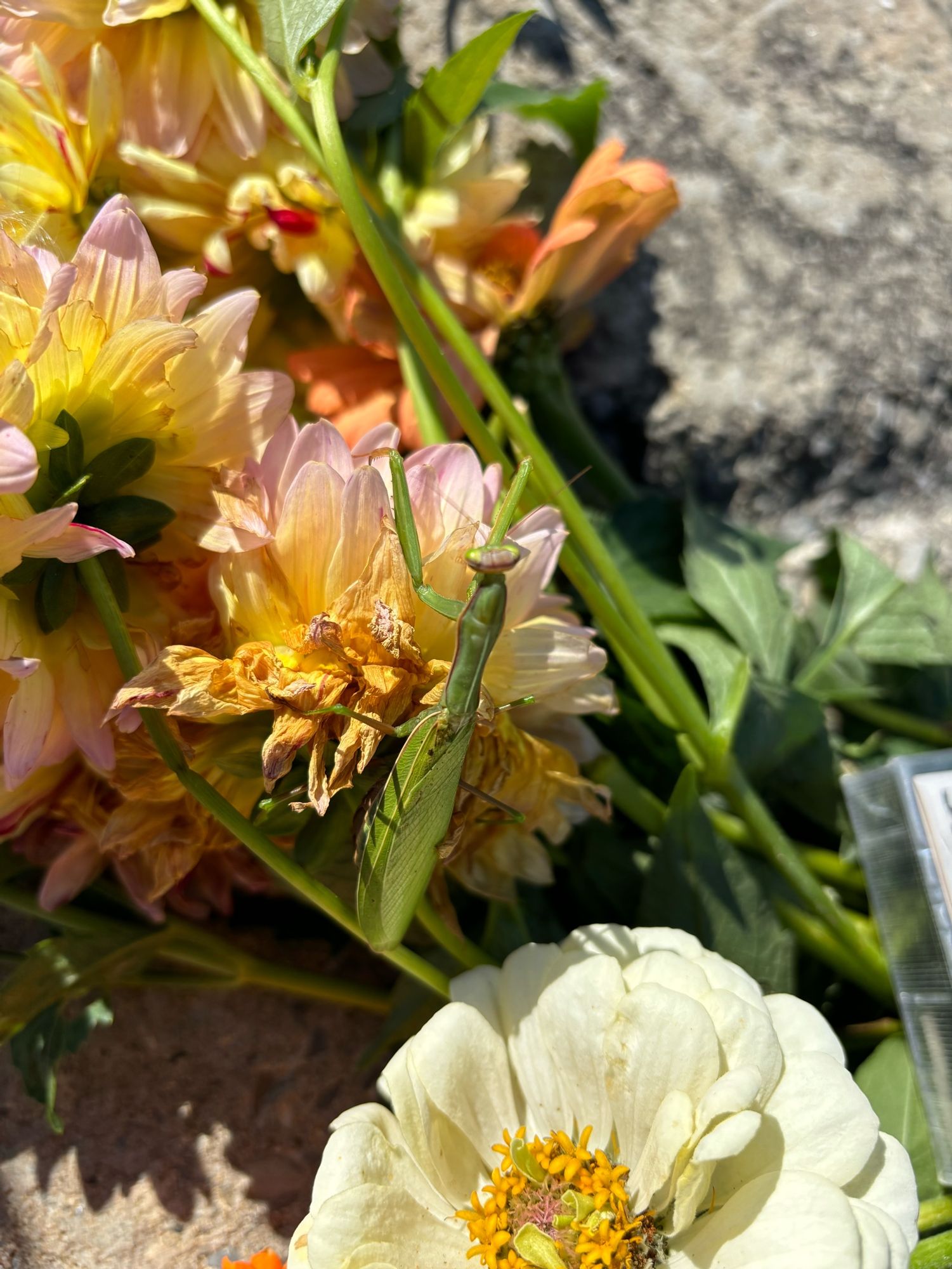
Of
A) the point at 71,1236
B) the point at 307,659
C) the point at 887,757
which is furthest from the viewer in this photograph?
the point at 887,757

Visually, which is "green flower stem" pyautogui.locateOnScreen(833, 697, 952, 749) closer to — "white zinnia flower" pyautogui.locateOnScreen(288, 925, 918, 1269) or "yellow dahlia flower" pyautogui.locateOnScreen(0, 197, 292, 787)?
"white zinnia flower" pyautogui.locateOnScreen(288, 925, 918, 1269)

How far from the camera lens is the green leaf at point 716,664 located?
472mm

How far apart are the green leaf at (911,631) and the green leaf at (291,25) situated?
381mm

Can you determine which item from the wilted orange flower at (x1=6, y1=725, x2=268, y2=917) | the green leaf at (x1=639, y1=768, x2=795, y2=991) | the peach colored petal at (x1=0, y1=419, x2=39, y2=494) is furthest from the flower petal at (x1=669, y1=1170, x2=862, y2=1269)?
the peach colored petal at (x1=0, y1=419, x2=39, y2=494)

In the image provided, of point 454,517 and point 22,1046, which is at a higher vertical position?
point 454,517

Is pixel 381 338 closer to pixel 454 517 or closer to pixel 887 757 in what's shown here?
pixel 454 517

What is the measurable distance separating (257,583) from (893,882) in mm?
307

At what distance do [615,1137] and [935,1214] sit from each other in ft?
0.43

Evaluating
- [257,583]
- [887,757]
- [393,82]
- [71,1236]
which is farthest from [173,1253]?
[393,82]

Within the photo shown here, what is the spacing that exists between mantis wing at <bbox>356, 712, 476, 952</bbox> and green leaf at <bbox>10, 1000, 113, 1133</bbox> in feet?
0.56

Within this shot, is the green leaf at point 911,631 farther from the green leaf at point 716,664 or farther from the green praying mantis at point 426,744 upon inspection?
the green praying mantis at point 426,744

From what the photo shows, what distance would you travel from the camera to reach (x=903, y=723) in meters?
0.57

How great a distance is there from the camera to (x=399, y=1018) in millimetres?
469

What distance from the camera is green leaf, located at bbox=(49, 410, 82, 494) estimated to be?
0.33 m
